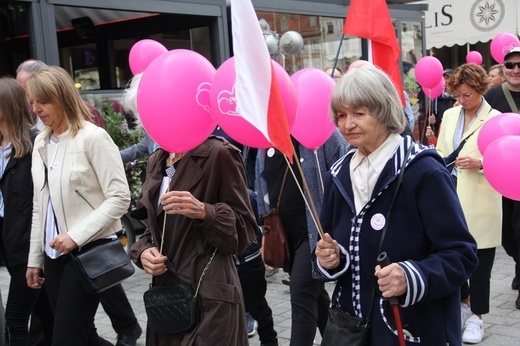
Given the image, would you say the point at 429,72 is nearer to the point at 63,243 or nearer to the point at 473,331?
the point at 473,331

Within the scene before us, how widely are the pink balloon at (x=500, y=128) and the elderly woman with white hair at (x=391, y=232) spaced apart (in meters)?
2.07

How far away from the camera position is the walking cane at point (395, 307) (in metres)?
2.20

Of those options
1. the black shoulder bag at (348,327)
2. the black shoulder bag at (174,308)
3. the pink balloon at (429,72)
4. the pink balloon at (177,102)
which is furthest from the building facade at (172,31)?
the black shoulder bag at (348,327)

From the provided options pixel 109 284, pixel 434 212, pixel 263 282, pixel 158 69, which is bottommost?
pixel 263 282

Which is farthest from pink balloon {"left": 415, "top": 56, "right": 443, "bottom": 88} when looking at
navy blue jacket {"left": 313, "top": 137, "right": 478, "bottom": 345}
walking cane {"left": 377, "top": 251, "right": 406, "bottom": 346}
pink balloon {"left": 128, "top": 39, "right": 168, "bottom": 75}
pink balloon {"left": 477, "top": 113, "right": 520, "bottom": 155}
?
walking cane {"left": 377, "top": 251, "right": 406, "bottom": 346}

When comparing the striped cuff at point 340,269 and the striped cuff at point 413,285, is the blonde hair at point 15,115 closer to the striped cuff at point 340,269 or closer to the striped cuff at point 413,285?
the striped cuff at point 340,269

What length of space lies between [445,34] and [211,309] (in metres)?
13.6

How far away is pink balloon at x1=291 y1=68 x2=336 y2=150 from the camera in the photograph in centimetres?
387

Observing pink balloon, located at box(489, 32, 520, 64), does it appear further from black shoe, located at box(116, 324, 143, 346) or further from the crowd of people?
black shoe, located at box(116, 324, 143, 346)

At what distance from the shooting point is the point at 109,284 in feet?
12.0

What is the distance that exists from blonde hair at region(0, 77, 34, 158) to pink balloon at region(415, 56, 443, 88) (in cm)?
525

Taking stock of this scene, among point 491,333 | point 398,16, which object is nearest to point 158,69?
point 491,333

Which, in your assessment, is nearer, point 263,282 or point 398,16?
point 263,282

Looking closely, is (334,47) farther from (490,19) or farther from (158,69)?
(158,69)
